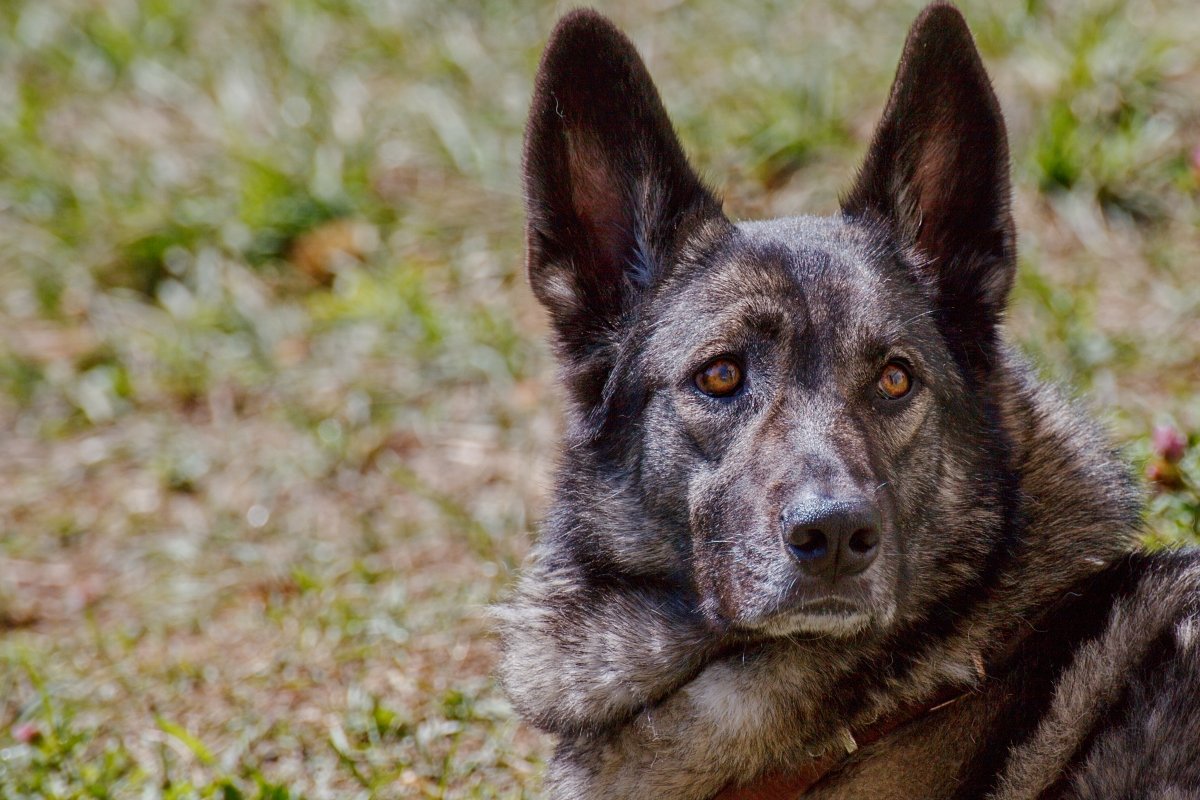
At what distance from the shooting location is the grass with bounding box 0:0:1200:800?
4336mm

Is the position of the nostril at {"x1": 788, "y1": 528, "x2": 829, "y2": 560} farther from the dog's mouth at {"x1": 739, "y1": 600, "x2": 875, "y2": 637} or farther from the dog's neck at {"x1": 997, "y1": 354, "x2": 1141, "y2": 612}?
the dog's neck at {"x1": 997, "y1": 354, "x2": 1141, "y2": 612}

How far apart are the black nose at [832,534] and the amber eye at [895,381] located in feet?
1.38

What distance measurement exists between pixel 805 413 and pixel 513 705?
1099 mm

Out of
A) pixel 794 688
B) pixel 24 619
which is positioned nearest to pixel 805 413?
pixel 794 688

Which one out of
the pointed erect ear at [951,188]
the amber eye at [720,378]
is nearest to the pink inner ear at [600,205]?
the amber eye at [720,378]

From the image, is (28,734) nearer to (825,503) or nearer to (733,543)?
(733,543)

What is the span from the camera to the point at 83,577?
18.3 ft

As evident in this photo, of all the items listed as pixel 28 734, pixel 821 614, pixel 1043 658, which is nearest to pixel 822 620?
pixel 821 614

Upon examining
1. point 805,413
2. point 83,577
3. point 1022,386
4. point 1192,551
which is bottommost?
point 83,577

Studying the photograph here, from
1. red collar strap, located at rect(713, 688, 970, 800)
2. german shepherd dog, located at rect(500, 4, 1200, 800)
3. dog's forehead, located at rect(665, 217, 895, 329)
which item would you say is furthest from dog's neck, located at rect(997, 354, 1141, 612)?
dog's forehead, located at rect(665, 217, 895, 329)

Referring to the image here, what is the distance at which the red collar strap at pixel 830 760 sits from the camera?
3086 millimetres

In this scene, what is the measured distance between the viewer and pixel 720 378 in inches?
128

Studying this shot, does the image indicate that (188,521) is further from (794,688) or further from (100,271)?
(794,688)

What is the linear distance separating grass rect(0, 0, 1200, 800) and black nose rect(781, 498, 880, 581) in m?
1.27
